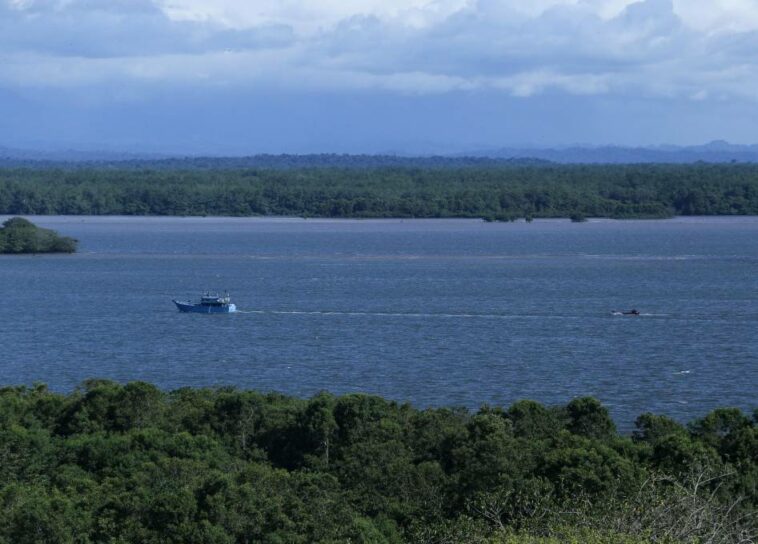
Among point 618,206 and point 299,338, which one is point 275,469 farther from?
Result: point 618,206

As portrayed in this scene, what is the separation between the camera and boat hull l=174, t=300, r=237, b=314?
170ft

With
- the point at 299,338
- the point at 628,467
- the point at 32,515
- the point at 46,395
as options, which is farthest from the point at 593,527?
the point at 299,338

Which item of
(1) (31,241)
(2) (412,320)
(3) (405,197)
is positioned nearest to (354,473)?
(2) (412,320)

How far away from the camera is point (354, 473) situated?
19.7 m

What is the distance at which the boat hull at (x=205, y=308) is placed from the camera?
51.9 m

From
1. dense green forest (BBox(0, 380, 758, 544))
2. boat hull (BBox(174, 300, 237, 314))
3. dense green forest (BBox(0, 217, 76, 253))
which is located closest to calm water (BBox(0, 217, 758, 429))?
boat hull (BBox(174, 300, 237, 314))

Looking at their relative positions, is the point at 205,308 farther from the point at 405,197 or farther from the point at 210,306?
the point at 405,197

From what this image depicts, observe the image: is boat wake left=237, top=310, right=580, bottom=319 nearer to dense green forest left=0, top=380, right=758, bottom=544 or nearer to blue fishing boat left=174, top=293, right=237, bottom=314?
blue fishing boat left=174, top=293, right=237, bottom=314

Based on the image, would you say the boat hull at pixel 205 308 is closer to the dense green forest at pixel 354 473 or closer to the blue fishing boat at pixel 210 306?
the blue fishing boat at pixel 210 306

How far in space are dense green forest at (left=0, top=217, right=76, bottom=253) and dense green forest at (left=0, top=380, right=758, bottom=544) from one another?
190ft

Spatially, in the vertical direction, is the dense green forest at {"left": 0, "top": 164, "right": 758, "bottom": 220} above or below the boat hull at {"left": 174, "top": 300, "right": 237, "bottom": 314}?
above

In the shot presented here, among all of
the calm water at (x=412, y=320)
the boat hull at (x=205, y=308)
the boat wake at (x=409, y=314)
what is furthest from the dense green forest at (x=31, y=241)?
the boat wake at (x=409, y=314)

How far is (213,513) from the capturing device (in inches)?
667

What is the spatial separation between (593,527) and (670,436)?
6.81 metres
